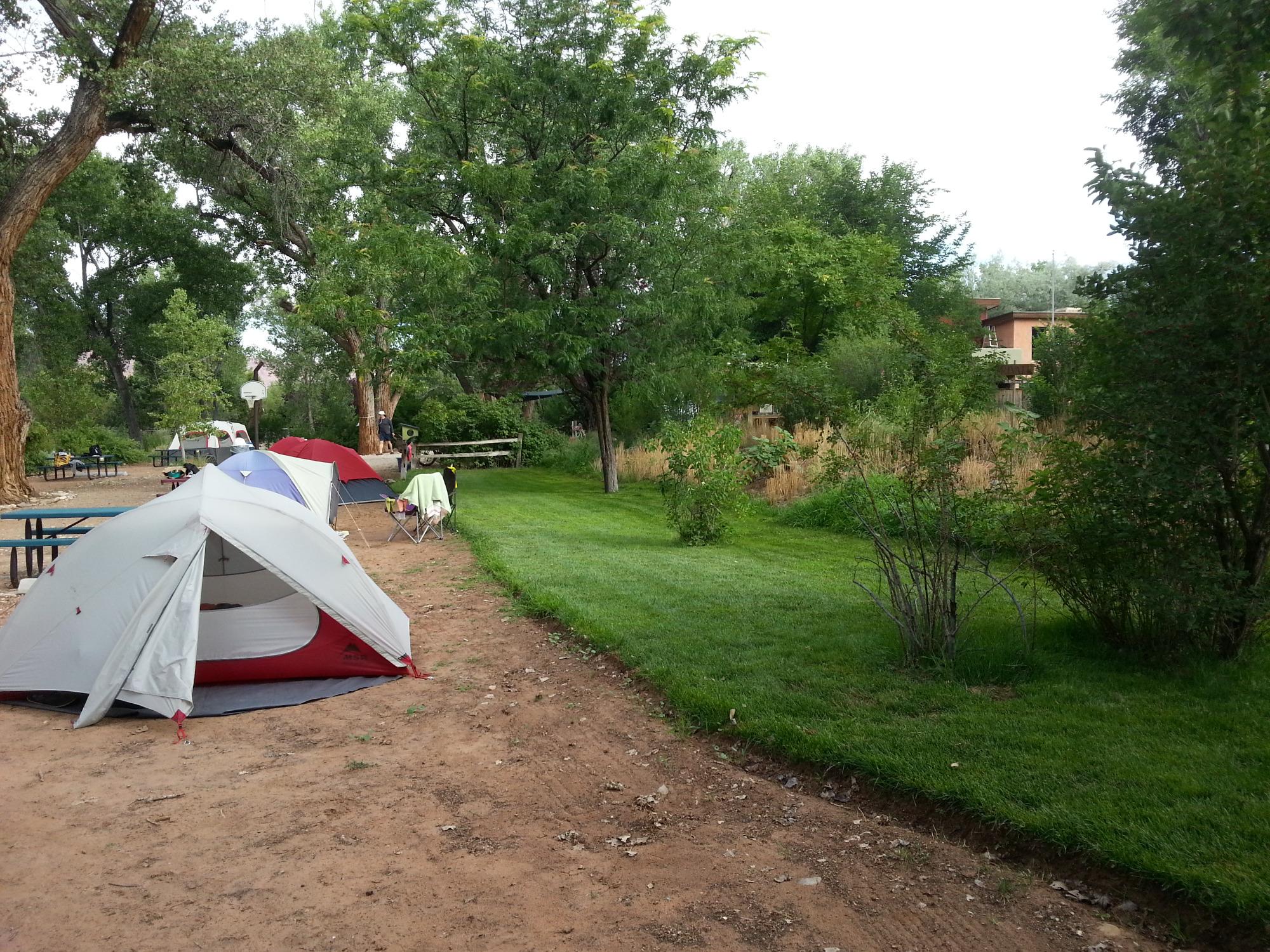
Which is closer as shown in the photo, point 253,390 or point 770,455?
point 770,455

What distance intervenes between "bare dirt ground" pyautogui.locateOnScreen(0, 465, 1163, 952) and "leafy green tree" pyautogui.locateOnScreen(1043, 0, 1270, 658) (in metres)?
2.47

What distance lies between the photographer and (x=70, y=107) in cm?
1742

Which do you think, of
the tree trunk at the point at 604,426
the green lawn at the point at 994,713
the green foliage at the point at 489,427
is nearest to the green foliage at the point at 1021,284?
the green foliage at the point at 489,427

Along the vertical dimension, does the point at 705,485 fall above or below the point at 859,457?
A: below

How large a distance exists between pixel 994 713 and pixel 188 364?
24.2 metres

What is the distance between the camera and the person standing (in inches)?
1156

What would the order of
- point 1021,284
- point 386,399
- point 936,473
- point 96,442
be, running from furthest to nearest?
1. point 1021,284
2. point 386,399
3. point 96,442
4. point 936,473

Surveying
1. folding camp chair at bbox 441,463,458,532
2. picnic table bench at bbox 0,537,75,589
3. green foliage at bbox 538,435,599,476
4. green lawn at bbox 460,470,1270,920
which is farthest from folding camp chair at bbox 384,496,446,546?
green foliage at bbox 538,435,599,476

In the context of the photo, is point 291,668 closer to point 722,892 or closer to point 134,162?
point 722,892

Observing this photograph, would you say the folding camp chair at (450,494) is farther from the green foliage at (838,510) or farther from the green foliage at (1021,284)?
the green foliage at (1021,284)

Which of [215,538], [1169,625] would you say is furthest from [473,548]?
[1169,625]

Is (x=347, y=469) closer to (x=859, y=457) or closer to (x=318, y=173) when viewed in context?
(x=318, y=173)

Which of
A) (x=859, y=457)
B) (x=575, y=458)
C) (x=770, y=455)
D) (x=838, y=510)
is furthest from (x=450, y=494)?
(x=859, y=457)

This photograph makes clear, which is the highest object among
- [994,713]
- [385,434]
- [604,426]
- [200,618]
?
[604,426]
